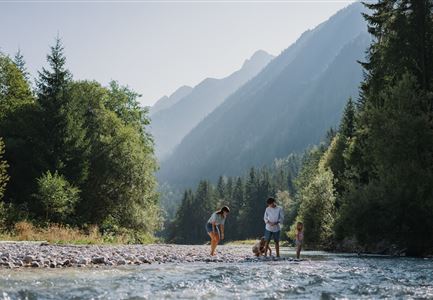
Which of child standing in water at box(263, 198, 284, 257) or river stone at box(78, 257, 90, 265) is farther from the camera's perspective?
child standing in water at box(263, 198, 284, 257)

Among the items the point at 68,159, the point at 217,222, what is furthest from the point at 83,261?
the point at 68,159

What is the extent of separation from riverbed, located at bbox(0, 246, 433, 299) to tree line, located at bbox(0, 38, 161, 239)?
22895 mm

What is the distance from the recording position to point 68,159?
41.9 metres

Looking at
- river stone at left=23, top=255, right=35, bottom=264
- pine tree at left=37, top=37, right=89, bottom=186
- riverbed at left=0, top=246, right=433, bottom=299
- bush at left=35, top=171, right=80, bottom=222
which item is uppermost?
pine tree at left=37, top=37, right=89, bottom=186

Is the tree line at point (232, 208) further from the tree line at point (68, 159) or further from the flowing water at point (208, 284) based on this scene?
the flowing water at point (208, 284)

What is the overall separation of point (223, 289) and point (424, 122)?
869 inches

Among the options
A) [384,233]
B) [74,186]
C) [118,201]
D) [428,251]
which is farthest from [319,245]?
[74,186]

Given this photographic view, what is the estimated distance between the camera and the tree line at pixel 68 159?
38.5 m

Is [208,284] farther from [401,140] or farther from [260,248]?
[401,140]

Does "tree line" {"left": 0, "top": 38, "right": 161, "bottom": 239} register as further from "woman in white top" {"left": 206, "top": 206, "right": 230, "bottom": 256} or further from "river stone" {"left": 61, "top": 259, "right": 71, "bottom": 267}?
"river stone" {"left": 61, "top": 259, "right": 71, "bottom": 267}

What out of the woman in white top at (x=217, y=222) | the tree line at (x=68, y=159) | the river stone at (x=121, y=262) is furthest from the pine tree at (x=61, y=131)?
the river stone at (x=121, y=262)

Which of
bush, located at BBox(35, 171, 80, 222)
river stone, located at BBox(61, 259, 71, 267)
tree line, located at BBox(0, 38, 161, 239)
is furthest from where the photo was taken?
tree line, located at BBox(0, 38, 161, 239)

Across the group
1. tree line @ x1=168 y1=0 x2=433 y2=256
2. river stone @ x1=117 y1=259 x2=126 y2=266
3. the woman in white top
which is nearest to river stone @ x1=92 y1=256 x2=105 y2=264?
river stone @ x1=117 y1=259 x2=126 y2=266

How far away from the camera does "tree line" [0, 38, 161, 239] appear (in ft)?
126
